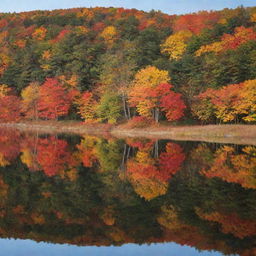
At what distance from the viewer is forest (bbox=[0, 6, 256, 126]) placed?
5575 centimetres

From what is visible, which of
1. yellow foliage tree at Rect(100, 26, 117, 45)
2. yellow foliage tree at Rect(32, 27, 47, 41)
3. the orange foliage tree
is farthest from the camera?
yellow foliage tree at Rect(32, 27, 47, 41)

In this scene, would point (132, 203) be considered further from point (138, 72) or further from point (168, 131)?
point (138, 72)

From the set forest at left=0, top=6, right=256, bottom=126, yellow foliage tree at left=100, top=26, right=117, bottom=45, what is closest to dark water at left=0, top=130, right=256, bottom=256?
forest at left=0, top=6, right=256, bottom=126

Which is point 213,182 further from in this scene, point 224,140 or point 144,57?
point 144,57

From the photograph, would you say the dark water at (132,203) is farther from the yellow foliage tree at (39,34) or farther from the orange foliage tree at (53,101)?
the yellow foliage tree at (39,34)

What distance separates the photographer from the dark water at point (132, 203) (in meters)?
11.5

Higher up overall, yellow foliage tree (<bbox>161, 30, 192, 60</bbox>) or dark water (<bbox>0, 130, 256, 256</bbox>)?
yellow foliage tree (<bbox>161, 30, 192, 60</bbox>)

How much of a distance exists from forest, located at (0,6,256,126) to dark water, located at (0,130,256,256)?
2921cm

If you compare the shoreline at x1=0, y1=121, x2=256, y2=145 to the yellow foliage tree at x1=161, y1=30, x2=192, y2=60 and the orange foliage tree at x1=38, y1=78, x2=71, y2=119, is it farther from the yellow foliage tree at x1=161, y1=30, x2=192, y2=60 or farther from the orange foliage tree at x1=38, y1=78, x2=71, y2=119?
the yellow foliage tree at x1=161, y1=30, x2=192, y2=60

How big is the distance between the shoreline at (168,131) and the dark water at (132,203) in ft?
57.1

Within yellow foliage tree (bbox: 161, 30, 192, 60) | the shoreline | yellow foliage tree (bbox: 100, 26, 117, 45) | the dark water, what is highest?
yellow foliage tree (bbox: 100, 26, 117, 45)

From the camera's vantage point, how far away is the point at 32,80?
8581 cm

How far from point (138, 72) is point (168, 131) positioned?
14.2 metres

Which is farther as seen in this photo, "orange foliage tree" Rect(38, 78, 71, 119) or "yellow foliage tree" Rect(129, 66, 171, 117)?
"orange foliage tree" Rect(38, 78, 71, 119)
